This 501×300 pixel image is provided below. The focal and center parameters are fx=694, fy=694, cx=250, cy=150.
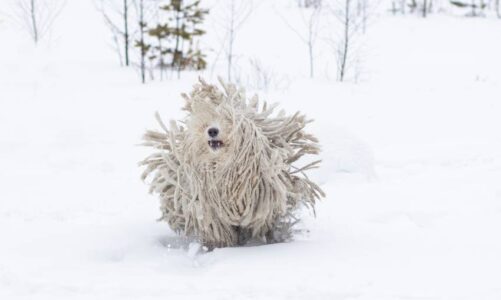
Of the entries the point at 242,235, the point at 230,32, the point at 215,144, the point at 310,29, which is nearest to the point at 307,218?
the point at 242,235

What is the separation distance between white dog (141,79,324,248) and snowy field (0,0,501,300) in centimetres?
17

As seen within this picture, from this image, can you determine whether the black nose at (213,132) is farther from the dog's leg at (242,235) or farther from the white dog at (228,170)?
the dog's leg at (242,235)

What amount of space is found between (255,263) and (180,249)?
0.56 meters

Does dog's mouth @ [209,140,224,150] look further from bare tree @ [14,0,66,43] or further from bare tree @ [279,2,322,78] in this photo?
bare tree @ [14,0,66,43]

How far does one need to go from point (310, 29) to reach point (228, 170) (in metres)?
10.6

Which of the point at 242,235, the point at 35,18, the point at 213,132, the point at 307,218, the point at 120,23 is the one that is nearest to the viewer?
the point at 213,132

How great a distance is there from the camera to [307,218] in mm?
4195

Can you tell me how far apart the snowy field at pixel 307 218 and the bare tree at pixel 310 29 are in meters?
1.20

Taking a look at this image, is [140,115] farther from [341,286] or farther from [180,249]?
[341,286]

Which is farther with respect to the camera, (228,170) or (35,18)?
(35,18)

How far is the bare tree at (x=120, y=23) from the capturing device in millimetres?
12577

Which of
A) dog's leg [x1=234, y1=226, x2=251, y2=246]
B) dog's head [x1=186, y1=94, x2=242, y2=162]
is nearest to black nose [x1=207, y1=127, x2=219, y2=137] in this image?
dog's head [x1=186, y1=94, x2=242, y2=162]

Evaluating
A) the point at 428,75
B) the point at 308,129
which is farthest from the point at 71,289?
the point at 428,75

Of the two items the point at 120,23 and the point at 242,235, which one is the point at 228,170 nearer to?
the point at 242,235
